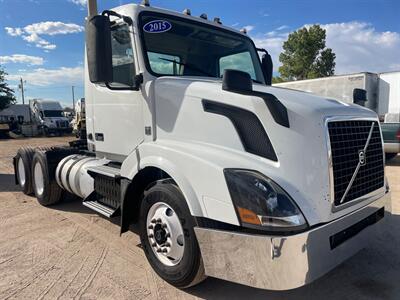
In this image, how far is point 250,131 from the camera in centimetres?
291

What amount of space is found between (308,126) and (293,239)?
865 mm

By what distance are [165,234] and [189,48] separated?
214cm

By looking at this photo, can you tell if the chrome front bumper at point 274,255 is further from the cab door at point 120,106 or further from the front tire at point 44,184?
the front tire at point 44,184

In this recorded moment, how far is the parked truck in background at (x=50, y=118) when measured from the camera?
32875 millimetres

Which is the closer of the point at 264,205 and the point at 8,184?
the point at 264,205

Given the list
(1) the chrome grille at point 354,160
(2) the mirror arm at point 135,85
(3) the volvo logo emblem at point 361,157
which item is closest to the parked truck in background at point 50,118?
(2) the mirror arm at point 135,85

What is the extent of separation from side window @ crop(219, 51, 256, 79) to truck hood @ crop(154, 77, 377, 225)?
1250mm

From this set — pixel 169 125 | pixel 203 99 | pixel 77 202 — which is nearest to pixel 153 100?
pixel 169 125

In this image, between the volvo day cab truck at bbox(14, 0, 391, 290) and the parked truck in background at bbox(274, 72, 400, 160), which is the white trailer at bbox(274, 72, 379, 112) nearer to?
the parked truck in background at bbox(274, 72, 400, 160)

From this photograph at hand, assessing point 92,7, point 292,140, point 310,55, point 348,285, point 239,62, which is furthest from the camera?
point 310,55

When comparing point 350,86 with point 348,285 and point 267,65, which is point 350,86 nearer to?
point 267,65

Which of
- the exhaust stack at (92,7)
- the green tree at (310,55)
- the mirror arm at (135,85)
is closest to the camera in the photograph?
the mirror arm at (135,85)

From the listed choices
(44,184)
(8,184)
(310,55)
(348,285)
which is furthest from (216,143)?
(310,55)

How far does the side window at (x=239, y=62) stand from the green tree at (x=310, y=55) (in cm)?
3007
